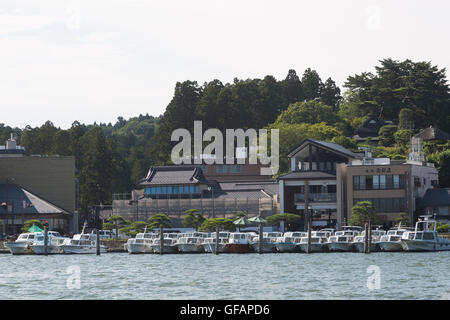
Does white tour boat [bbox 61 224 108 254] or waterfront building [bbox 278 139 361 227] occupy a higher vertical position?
waterfront building [bbox 278 139 361 227]

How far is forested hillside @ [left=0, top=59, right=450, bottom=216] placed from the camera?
156500 millimetres

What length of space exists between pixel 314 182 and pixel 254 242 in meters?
26.1

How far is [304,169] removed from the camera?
431ft

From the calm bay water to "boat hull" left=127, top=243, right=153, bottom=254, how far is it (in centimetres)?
738

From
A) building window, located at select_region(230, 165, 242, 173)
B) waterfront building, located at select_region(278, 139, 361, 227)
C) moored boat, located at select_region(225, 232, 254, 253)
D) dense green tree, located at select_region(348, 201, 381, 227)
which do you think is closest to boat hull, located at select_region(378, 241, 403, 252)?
dense green tree, located at select_region(348, 201, 381, 227)

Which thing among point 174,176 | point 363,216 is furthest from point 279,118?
point 363,216

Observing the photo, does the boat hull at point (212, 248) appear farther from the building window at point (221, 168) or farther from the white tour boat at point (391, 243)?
the building window at point (221, 168)

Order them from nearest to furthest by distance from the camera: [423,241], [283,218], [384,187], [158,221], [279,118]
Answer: [423,241]
[158,221]
[283,218]
[384,187]
[279,118]

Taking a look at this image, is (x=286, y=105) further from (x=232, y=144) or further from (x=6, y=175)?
(x=6, y=175)

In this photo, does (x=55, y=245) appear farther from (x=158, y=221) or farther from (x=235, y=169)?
(x=235, y=169)

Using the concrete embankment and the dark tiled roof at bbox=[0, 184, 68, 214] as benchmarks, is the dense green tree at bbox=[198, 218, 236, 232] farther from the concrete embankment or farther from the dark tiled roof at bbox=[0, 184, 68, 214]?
the dark tiled roof at bbox=[0, 184, 68, 214]

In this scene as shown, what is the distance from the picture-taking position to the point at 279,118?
17075cm

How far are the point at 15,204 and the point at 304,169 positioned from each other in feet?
130
